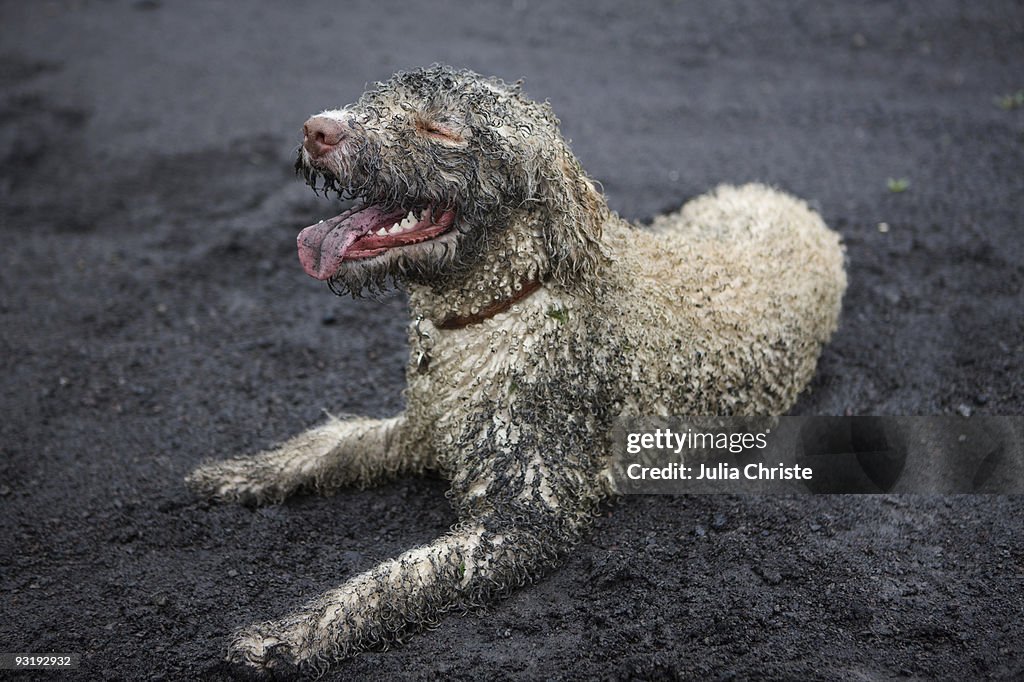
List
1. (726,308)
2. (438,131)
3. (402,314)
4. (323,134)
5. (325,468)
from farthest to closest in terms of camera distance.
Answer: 1. (402,314)
2. (325,468)
3. (726,308)
4. (438,131)
5. (323,134)

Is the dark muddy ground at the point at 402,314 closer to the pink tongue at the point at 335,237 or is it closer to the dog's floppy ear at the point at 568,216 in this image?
the dog's floppy ear at the point at 568,216

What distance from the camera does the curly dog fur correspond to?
3.62m

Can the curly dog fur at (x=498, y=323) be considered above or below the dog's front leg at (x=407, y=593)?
above

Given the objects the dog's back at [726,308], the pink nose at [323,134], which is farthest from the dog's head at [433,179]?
the dog's back at [726,308]

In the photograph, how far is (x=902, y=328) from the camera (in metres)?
5.80

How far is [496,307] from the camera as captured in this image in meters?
3.83

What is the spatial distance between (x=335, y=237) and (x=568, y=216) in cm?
87

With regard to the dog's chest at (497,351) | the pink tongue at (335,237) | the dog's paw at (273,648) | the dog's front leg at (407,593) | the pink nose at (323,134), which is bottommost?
the dog's paw at (273,648)

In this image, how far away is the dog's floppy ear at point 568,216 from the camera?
12.0 feet

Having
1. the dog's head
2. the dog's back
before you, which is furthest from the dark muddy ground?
the dog's head

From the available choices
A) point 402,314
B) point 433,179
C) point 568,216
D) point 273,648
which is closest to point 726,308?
point 568,216

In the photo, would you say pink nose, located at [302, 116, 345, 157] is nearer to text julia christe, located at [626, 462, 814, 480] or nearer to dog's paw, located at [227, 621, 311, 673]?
dog's paw, located at [227, 621, 311, 673]

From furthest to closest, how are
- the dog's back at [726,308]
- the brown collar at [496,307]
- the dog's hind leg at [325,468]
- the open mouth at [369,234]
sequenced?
the dog's hind leg at [325,468] → the dog's back at [726,308] → the brown collar at [496,307] → the open mouth at [369,234]

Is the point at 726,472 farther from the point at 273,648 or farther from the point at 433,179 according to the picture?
the point at 273,648
